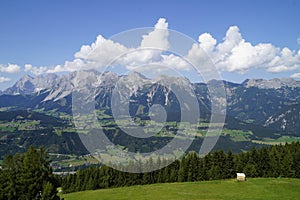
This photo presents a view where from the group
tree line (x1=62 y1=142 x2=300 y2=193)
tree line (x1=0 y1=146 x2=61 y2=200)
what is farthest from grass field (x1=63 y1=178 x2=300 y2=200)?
tree line (x1=0 y1=146 x2=61 y2=200)

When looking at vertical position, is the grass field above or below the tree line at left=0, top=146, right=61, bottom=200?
below

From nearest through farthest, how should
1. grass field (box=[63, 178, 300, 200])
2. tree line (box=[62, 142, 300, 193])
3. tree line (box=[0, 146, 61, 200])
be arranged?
tree line (box=[0, 146, 61, 200]) → grass field (box=[63, 178, 300, 200]) → tree line (box=[62, 142, 300, 193])

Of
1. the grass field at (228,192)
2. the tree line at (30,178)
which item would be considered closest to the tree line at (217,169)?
the grass field at (228,192)

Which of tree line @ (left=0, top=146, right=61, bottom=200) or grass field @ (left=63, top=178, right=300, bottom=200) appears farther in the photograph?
grass field @ (left=63, top=178, right=300, bottom=200)

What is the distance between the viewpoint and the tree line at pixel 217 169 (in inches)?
2667

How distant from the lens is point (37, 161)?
3119cm

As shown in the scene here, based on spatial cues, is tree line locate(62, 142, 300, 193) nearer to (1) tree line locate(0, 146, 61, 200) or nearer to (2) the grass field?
(2) the grass field

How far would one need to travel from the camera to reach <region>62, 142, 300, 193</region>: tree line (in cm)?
6775

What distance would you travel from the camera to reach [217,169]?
221 feet

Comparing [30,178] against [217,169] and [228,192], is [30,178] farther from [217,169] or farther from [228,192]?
[217,169]

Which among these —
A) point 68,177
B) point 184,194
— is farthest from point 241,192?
point 68,177

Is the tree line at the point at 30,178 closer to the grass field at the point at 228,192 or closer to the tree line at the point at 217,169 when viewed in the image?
the grass field at the point at 228,192

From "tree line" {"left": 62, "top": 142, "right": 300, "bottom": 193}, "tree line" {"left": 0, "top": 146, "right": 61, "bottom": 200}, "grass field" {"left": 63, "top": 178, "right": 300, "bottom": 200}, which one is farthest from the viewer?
"tree line" {"left": 62, "top": 142, "right": 300, "bottom": 193}

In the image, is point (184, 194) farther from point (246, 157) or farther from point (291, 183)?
point (246, 157)
